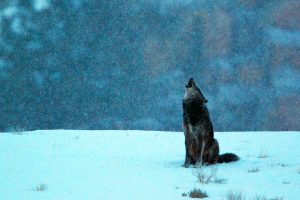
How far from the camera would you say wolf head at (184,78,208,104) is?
27.2ft

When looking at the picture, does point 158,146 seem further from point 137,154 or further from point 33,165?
point 33,165

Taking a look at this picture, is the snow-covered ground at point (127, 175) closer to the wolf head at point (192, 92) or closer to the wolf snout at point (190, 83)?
the wolf head at point (192, 92)

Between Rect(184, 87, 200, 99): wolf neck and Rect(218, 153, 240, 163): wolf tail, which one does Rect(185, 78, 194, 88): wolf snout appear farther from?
Rect(218, 153, 240, 163): wolf tail

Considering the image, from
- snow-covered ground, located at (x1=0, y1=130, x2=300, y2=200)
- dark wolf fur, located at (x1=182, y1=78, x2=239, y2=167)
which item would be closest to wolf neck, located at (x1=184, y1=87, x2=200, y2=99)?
dark wolf fur, located at (x1=182, y1=78, x2=239, y2=167)

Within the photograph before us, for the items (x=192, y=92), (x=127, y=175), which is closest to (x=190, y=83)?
(x=192, y=92)

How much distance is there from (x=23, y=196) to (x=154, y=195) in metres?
1.60

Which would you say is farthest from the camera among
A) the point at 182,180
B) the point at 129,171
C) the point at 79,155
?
the point at 79,155

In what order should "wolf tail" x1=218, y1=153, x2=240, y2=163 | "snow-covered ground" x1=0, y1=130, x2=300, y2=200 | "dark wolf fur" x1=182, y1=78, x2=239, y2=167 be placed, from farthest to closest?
1. "wolf tail" x1=218, y1=153, x2=240, y2=163
2. "dark wolf fur" x1=182, y1=78, x2=239, y2=167
3. "snow-covered ground" x1=0, y1=130, x2=300, y2=200

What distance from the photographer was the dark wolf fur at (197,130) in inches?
321

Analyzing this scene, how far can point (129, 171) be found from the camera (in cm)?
730

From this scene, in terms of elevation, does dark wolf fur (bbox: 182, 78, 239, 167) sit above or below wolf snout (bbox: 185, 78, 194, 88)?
below

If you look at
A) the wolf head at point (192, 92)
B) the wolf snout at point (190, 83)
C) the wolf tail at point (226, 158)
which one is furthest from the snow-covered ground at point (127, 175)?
the wolf snout at point (190, 83)

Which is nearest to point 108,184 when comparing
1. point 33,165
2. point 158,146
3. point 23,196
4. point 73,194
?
point 73,194

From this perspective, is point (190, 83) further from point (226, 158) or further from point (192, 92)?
point (226, 158)
